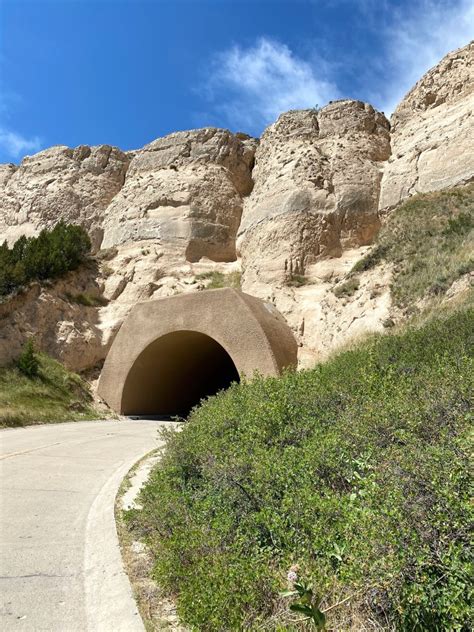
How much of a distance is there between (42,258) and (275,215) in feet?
39.8

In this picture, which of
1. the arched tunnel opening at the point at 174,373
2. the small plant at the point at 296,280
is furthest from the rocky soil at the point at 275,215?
the arched tunnel opening at the point at 174,373

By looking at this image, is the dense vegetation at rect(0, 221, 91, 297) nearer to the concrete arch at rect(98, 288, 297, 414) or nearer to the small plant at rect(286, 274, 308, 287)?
→ the concrete arch at rect(98, 288, 297, 414)

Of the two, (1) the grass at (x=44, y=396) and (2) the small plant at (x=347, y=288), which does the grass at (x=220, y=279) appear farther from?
(1) the grass at (x=44, y=396)

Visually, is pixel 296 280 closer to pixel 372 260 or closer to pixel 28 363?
pixel 372 260

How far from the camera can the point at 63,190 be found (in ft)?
122

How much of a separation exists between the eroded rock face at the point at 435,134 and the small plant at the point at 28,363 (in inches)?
711

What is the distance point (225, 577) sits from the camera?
332 centimetres

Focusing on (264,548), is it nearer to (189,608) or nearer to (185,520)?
(189,608)

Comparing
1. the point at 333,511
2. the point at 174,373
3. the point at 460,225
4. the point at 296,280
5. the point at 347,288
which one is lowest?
the point at 333,511

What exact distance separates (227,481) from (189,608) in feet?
5.38

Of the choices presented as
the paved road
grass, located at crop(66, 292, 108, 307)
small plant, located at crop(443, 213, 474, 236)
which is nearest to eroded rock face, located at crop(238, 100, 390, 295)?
small plant, located at crop(443, 213, 474, 236)

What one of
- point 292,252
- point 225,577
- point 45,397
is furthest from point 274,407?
point 292,252

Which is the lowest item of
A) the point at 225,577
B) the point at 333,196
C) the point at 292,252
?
the point at 225,577

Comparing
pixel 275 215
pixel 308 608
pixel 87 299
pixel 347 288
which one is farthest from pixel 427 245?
pixel 308 608
